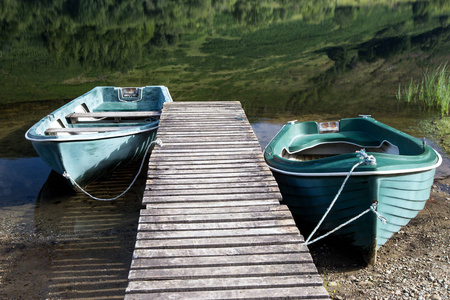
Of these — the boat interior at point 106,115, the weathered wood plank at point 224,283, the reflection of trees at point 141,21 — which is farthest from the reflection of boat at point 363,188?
the reflection of trees at point 141,21

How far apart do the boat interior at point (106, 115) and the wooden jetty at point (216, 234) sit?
8.16ft

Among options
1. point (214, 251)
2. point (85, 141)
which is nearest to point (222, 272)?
point (214, 251)

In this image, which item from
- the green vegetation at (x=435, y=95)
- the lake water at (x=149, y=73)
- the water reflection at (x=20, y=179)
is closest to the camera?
the lake water at (x=149, y=73)

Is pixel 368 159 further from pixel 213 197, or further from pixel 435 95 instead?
pixel 435 95

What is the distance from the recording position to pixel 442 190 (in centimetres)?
716

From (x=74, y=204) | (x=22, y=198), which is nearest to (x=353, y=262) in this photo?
(x=74, y=204)

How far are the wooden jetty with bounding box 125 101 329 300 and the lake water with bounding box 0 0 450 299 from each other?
4.44ft

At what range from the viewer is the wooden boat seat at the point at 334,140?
698cm

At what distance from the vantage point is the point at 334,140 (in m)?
7.24

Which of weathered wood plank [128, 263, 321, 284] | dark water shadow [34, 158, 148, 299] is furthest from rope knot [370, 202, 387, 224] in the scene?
dark water shadow [34, 158, 148, 299]

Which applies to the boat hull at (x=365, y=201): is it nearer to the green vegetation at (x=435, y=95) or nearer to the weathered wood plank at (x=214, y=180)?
the weathered wood plank at (x=214, y=180)

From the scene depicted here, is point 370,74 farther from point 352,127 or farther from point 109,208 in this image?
point 109,208

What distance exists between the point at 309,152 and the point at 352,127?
1.18 m

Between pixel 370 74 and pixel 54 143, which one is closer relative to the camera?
pixel 54 143
